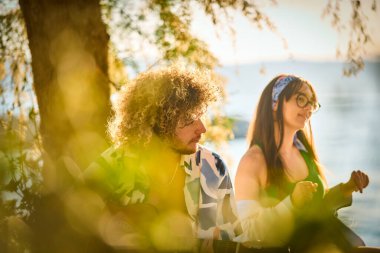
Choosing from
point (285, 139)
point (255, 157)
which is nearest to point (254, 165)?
point (255, 157)

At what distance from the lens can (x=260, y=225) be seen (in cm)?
267

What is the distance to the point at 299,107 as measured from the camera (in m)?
3.08

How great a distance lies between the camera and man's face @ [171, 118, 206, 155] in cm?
246

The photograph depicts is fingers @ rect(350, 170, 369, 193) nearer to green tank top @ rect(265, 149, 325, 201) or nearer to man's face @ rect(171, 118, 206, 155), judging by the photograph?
green tank top @ rect(265, 149, 325, 201)

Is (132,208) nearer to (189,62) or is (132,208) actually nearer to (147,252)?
(147,252)

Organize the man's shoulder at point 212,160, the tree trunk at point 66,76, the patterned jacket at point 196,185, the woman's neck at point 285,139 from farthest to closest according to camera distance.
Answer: the woman's neck at point 285,139 → the tree trunk at point 66,76 → the man's shoulder at point 212,160 → the patterned jacket at point 196,185

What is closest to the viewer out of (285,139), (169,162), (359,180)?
(359,180)

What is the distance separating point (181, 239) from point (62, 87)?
143 cm

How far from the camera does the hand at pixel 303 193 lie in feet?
7.92

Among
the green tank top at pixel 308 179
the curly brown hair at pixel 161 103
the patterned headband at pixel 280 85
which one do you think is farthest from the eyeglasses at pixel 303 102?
the curly brown hair at pixel 161 103

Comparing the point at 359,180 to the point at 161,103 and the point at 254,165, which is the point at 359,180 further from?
the point at 161,103

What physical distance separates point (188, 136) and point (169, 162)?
0.18m

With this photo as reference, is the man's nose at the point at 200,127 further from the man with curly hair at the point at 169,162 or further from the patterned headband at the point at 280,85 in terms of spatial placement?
the patterned headband at the point at 280,85

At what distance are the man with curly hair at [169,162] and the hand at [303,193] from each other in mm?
349
